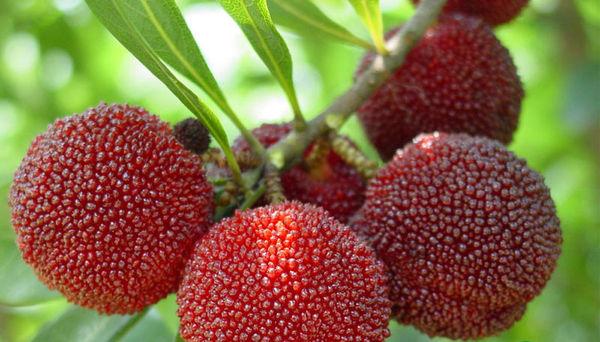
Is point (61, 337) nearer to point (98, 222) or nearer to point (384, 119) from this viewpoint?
point (98, 222)

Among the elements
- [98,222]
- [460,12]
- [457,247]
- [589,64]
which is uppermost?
[98,222]

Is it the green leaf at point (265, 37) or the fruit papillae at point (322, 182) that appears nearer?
the green leaf at point (265, 37)

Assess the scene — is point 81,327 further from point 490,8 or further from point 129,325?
point 490,8

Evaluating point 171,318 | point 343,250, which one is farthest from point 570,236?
point 343,250

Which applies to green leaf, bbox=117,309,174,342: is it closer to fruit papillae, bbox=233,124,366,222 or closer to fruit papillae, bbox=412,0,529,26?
fruit papillae, bbox=233,124,366,222

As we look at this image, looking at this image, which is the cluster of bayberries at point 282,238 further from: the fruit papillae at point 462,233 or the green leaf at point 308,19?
the green leaf at point 308,19

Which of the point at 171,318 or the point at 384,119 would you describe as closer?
the point at 384,119

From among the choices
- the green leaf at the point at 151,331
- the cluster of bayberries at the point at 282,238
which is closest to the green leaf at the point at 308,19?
the cluster of bayberries at the point at 282,238

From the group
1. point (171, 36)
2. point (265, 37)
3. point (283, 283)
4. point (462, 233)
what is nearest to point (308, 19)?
point (265, 37)
